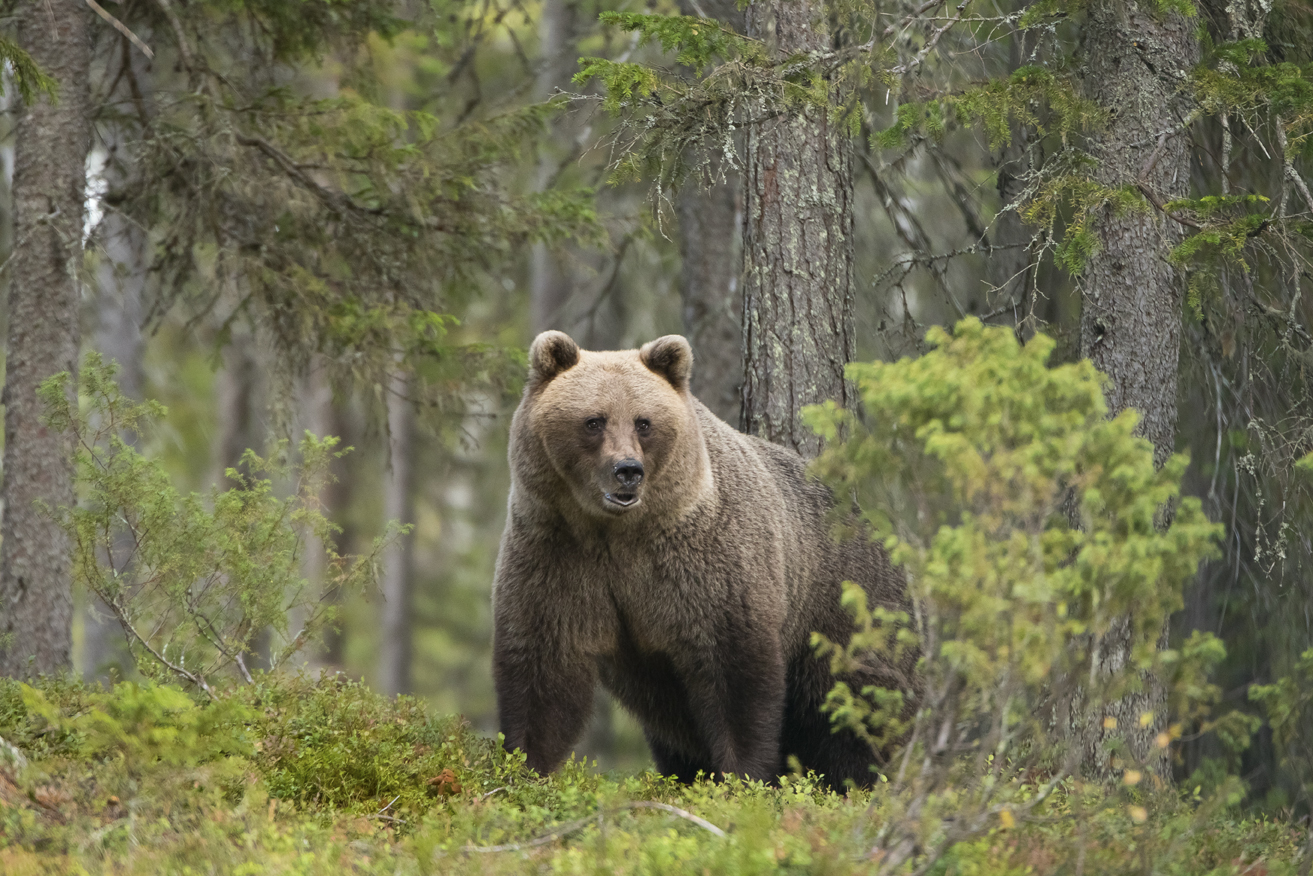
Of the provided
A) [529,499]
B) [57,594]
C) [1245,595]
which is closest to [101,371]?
[57,594]

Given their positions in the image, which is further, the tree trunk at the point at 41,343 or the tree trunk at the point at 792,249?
the tree trunk at the point at 792,249

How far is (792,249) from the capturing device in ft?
25.6

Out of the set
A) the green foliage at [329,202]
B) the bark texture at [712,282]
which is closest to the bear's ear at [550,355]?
the green foliage at [329,202]

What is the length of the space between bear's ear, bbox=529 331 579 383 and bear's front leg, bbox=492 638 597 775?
143 centimetres

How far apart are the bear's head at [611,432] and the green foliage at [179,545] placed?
1.17 metres

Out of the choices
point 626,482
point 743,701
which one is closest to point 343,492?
point 743,701

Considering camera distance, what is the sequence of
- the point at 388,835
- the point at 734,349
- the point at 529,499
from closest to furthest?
the point at 388,835, the point at 529,499, the point at 734,349

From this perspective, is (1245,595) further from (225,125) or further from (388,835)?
(225,125)

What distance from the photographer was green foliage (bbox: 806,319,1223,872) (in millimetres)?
3941

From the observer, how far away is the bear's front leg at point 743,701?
6.31 meters

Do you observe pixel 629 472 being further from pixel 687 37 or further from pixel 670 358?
pixel 687 37

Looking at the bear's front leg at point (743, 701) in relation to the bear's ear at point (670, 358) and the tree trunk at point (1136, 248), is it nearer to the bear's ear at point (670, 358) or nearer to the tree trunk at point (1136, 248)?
the bear's ear at point (670, 358)

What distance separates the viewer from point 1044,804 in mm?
5133

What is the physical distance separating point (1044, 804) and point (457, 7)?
979 cm
